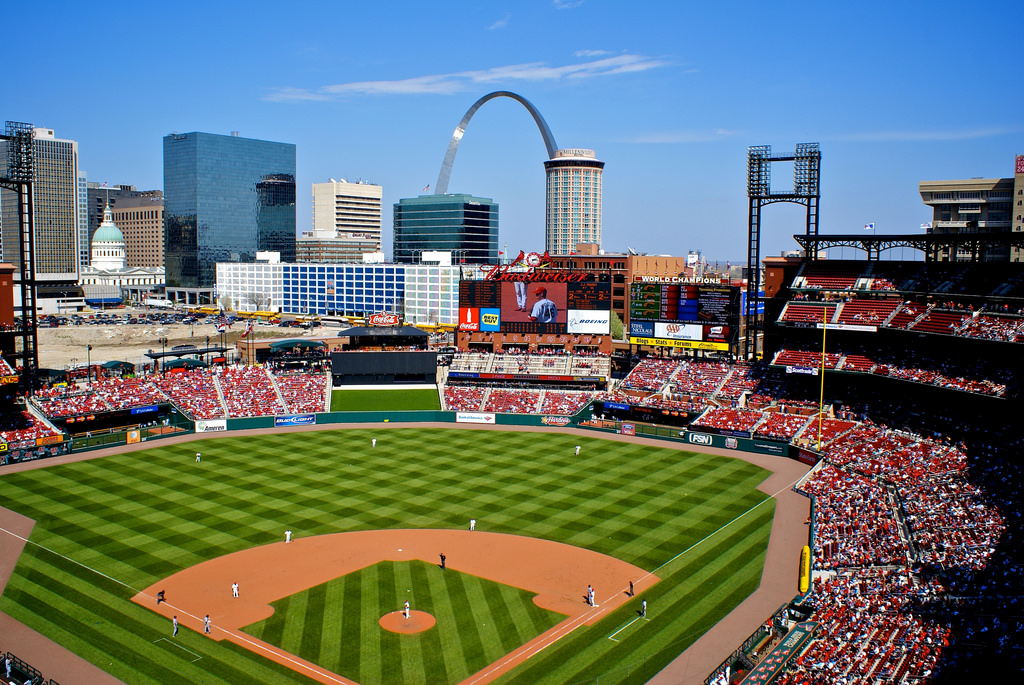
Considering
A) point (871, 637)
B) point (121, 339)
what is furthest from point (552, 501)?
point (121, 339)

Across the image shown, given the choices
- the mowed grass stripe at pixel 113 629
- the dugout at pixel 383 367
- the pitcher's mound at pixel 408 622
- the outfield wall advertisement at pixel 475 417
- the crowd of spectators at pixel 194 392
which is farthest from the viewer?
the dugout at pixel 383 367

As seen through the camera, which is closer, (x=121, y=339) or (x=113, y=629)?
(x=113, y=629)

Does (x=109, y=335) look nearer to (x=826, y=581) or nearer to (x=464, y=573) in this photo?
(x=464, y=573)

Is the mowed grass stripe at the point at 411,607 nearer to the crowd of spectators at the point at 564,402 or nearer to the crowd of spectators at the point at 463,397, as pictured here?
the crowd of spectators at the point at 564,402

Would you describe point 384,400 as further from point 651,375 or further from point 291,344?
point 651,375

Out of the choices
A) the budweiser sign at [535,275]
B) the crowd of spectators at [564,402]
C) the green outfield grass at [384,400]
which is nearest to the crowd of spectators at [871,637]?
the crowd of spectators at [564,402]
